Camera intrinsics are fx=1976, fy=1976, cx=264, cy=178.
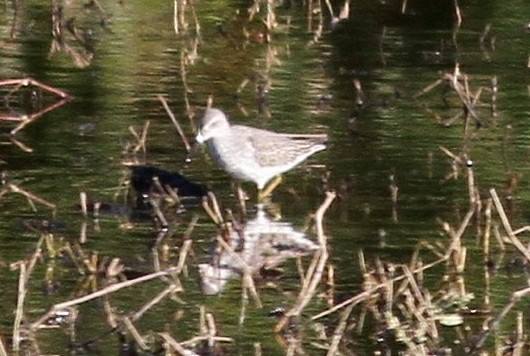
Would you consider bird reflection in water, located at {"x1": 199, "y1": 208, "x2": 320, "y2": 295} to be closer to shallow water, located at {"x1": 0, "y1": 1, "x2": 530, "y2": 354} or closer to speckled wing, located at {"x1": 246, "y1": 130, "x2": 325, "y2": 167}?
shallow water, located at {"x1": 0, "y1": 1, "x2": 530, "y2": 354}

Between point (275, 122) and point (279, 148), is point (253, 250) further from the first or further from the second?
point (275, 122)

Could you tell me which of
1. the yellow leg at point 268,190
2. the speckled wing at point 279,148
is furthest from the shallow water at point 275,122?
the speckled wing at point 279,148

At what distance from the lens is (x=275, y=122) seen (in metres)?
12.4

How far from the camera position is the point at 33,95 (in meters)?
13.1

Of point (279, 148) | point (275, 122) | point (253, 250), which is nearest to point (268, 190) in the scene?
point (279, 148)

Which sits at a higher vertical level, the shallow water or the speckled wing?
the speckled wing

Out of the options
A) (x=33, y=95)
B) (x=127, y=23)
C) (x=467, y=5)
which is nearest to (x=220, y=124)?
(x=33, y=95)

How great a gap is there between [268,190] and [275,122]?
1822 mm

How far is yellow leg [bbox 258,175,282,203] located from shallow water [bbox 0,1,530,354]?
0.05 metres

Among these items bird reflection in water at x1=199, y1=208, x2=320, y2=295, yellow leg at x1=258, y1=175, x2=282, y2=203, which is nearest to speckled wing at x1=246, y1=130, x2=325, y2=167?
yellow leg at x1=258, y1=175, x2=282, y2=203

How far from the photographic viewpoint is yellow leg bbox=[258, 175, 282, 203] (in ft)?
34.5

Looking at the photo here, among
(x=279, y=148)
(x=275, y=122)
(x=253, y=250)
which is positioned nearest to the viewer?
(x=253, y=250)

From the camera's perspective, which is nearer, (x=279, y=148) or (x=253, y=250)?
(x=253, y=250)

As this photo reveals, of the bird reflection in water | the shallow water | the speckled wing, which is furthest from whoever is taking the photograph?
the speckled wing
